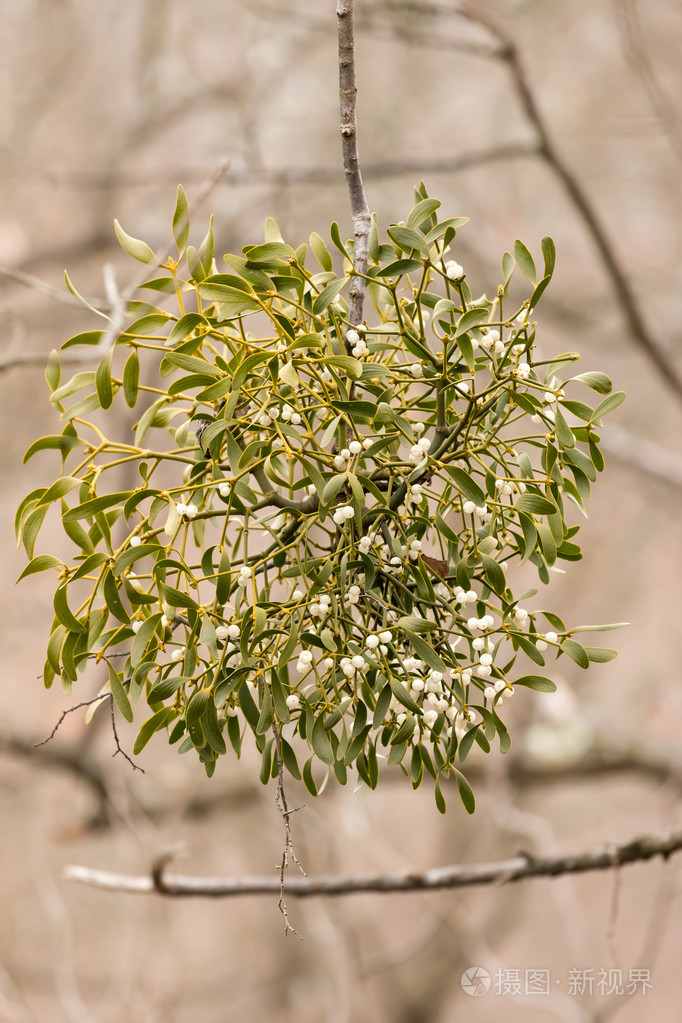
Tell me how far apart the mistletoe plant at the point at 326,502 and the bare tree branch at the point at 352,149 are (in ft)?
0.05

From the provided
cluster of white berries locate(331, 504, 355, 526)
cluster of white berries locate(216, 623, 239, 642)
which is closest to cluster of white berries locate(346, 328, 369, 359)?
cluster of white berries locate(331, 504, 355, 526)

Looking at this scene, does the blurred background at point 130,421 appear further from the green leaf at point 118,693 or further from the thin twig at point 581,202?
the green leaf at point 118,693

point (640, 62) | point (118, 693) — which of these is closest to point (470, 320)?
point (118, 693)

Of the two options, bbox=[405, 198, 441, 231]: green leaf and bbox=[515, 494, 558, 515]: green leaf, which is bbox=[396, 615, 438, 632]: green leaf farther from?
bbox=[405, 198, 441, 231]: green leaf

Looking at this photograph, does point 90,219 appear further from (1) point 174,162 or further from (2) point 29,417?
(2) point 29,417

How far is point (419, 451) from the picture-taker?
1.97 feet

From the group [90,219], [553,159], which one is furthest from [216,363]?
[90,219]

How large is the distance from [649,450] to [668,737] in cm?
113

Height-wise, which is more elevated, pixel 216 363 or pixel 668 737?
pixel 216 363

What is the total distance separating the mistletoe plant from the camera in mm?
577

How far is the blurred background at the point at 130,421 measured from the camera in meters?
2.69

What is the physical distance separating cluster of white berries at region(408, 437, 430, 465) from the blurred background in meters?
1.74

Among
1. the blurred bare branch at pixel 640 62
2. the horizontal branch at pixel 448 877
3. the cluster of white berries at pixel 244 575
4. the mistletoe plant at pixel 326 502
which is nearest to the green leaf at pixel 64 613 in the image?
the mistletoe plant at pixel 326 502

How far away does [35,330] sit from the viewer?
3053 mm
